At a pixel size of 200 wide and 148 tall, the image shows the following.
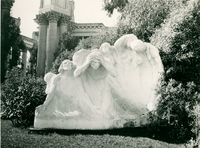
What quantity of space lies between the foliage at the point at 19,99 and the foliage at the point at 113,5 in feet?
21.8

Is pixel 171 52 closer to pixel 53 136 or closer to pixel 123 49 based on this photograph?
pixel 123 49

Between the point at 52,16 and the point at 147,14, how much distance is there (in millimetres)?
9509

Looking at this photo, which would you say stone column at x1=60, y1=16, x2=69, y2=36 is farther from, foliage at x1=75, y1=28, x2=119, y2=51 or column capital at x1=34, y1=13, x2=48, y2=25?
foliage at x1=75, y1=28, x2=119, y2=51

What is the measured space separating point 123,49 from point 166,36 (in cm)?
186

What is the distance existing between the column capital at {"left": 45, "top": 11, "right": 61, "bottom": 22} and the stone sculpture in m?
10.9

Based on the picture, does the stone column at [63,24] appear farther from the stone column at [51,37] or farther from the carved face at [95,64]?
the carved face at [95,64]

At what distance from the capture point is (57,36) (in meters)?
18.4

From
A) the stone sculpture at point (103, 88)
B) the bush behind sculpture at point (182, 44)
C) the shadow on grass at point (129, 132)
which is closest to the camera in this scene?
the shadow on grass at point (129, 132)

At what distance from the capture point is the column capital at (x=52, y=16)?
16541 mm

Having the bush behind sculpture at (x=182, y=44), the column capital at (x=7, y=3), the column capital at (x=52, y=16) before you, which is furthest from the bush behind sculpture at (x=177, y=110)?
the column capital at (x=52, y=16)

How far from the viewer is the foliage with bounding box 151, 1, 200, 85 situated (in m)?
7.73

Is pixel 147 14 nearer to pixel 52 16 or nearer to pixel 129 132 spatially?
pixel 129 132

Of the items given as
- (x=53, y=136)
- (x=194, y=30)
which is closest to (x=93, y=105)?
(x=53, y=136)

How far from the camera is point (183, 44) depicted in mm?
7801
